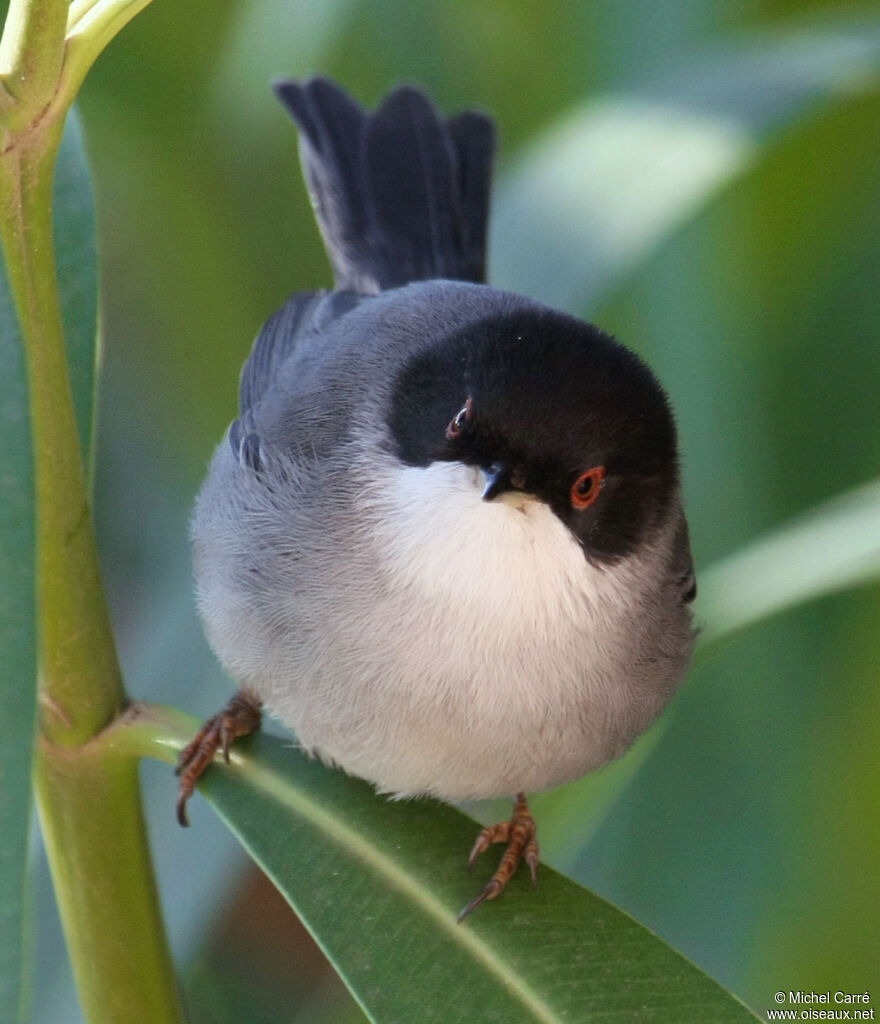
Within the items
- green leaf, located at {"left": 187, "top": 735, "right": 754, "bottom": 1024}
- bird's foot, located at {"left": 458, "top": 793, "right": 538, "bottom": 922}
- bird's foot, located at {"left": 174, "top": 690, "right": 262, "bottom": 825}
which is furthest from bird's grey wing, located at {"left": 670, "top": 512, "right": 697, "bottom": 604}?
bird's foot, located at {"left": 174, "top": 690, "right": 262, "bottom": 825}

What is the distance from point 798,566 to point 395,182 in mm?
1225

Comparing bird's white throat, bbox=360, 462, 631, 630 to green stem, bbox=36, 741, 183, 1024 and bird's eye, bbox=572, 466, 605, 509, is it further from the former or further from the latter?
green stem, bbox=36, 741, 183, 1024

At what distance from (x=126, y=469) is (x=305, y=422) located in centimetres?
123

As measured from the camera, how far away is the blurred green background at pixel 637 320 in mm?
2240

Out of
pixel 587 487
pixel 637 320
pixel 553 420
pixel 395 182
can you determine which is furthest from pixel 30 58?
pixel 637 320

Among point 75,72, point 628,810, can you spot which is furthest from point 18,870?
point 628,810

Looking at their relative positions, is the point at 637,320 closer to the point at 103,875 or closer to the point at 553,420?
the point at 553,420

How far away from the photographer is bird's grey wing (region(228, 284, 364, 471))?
2.15 m

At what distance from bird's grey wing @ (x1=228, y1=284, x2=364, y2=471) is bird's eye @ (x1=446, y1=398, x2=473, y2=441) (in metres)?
0.56

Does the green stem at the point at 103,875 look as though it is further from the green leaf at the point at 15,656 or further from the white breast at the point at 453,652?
the green leaf at the point at 15,656

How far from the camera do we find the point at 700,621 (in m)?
2.04

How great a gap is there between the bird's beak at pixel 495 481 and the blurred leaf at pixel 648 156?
728 mm

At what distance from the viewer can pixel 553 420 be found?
1.56m

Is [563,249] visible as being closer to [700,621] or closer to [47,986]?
[700,621]
